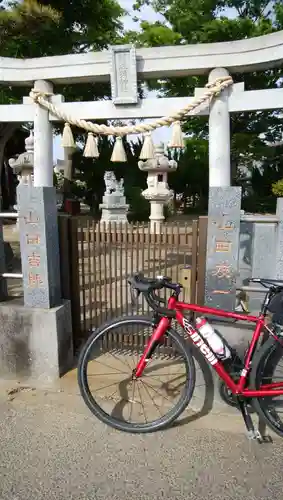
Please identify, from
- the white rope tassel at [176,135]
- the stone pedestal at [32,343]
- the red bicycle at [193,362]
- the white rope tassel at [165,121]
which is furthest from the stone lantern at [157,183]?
the red bicycle at [193,362]

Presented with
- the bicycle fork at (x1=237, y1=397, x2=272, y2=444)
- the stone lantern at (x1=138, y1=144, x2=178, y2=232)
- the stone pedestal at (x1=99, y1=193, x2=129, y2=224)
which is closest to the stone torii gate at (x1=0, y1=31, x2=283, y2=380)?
the bicycle fork at (x1=237, y1=397, x2=272, y2=444)

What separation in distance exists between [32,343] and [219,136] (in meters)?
3.76

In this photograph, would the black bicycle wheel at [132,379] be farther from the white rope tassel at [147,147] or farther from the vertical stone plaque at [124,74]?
the vertical stone plaque at [124,74]

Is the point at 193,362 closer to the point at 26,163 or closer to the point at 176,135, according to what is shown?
the point at 176,135

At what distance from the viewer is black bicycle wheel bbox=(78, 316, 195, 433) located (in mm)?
2502

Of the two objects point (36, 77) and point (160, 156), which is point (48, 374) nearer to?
point (36, 77)

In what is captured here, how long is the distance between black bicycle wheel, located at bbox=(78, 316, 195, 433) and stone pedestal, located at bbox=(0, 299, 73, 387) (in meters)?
0.35

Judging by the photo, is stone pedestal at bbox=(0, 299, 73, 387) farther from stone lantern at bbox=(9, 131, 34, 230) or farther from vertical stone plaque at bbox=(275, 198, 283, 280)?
stone lantern at bbox=(9, 131, 34, 230)

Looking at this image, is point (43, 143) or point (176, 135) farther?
point (43, 143)

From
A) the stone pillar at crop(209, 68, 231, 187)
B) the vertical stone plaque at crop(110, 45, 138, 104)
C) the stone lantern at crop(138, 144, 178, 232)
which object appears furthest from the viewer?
the stone lantern at crop(138, 144, 178, 232)

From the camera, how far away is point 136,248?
129 inches

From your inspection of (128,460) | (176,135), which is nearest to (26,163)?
(176,135)

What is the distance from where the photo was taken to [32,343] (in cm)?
318

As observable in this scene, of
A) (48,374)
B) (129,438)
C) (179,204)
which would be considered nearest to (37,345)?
(48,374)
